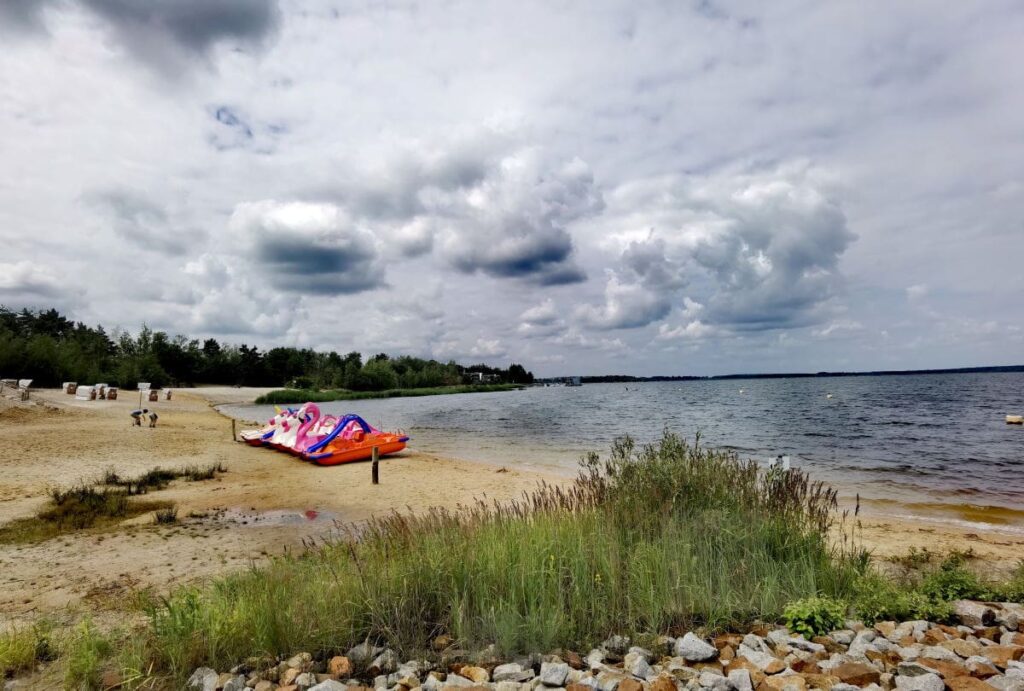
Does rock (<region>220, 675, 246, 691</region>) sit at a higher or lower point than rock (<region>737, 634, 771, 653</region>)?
lower

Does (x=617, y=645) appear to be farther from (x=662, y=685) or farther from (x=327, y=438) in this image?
(x=327, y=438)

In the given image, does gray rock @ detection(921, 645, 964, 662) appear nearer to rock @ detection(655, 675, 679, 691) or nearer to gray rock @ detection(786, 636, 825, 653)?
gray rock @ detection(786, 636, 825, 653)

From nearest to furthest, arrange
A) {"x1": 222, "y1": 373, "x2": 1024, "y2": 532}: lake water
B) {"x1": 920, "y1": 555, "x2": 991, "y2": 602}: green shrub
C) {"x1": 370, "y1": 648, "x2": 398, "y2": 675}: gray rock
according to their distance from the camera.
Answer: {"x1": 370, "y1": 648, "x2": 398, "y2": 675}: gray rock
{"x1": 920, "y1": 555, "x2": 991, "y2": 602}: green shrub
{"x1": 222, "y1": 373, "x2": 1024, "y2": 532}: lake water

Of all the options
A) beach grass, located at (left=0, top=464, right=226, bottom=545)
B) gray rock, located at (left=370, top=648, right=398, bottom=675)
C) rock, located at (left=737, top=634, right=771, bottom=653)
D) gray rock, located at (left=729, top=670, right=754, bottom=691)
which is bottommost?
beach grass, located at (left=0, top=464, right=226, bottom=545)

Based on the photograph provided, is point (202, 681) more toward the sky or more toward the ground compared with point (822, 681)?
more toward the ground

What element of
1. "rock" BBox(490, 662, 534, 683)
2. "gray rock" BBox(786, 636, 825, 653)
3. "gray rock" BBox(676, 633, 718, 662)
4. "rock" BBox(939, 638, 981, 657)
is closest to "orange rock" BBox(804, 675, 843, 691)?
"gray rock" BBox(786, 636, 825, 653)

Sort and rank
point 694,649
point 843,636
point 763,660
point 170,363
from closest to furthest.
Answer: point 763,660, point 694,649, point 843,636, point 170,363

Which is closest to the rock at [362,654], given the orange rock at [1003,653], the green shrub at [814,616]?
the green shrub at [814,616]

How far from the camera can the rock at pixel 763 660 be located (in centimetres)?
413

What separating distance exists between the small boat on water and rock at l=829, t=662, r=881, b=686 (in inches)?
714

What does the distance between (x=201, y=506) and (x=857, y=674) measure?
1424 cm

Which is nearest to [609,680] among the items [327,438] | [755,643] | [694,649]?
[694,649]

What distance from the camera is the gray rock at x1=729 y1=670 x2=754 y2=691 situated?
3864 millimetres

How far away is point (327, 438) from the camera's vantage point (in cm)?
2258
